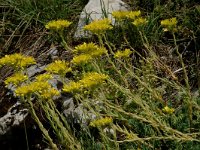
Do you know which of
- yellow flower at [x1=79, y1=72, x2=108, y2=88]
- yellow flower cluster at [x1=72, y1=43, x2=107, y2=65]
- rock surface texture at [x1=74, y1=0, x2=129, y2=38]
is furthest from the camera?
rock surface texture at [x1=74, y1=0, x2=129, y2=38]

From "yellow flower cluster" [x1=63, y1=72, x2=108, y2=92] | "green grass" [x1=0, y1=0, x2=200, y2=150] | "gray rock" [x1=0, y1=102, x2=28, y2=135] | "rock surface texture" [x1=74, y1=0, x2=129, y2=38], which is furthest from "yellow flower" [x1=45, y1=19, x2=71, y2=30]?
"rock surface texture" [x1=74, y1=0, x2=129, y2=38]

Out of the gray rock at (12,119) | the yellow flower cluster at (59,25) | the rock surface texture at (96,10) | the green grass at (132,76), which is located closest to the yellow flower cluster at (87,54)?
the green grass at (132,76)

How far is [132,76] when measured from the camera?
248 centimetres

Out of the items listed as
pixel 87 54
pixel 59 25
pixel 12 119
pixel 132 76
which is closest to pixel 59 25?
pixel 59 25

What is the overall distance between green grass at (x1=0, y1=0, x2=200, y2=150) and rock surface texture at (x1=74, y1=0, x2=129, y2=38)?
11 cm

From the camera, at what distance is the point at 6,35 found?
4.13 meters

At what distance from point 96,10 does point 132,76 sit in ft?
5.04

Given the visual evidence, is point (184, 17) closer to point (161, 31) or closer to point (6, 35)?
point (161, 31)

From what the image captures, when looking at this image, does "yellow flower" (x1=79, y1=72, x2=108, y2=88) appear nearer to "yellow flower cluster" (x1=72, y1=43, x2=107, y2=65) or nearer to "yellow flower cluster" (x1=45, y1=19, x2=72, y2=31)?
"yellow flower cluster" (x1=72, y1=43, x2=107, y2=65)

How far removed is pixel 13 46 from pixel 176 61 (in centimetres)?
154

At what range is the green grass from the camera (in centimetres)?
218

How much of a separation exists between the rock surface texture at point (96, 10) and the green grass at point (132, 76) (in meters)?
0.11

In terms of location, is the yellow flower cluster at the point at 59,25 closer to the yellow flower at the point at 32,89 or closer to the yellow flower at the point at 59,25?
the yellow flower at the point at 59,25

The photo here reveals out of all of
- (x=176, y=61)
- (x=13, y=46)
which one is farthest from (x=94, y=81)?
(x=13, y=46)
